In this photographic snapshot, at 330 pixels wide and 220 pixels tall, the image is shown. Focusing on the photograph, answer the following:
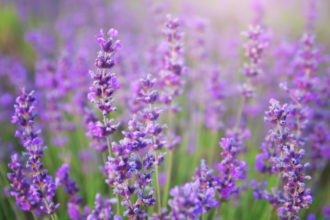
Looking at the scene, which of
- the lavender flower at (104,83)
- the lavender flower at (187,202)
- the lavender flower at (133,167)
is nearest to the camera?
the lavender flower at (187,202)

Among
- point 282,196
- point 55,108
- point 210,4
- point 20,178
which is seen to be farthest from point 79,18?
point 210,4

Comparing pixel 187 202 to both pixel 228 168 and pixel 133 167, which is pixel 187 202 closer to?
pixel 133 167

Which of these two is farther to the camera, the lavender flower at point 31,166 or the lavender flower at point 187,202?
the lavender flower at point 31,166

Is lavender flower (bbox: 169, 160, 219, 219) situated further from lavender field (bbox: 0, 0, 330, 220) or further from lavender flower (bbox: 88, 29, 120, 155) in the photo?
lavender flower (bbox: 88, 29, 120, 155)

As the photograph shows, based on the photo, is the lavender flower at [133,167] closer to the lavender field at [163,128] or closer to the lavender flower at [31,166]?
the lavender field at [163,128]

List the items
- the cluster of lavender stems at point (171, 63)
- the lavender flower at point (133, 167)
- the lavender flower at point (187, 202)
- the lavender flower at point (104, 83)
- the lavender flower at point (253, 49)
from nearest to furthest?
1. the lavender flower at point (187, 202)
2. the lavender flower at point (133, 167)
3. the lavender flower at point (104, 83)
4. the cluster of lavender stems at point (171, 63)
5. the lavender flower at point (253, 49)

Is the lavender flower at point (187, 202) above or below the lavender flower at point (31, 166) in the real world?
below

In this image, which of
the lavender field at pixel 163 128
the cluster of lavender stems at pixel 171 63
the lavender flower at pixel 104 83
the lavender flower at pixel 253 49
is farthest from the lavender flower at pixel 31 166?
the lavender flower at pixel 253 49

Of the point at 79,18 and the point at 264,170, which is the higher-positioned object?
the point at 79,18

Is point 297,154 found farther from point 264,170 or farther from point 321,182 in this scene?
point 321,182
